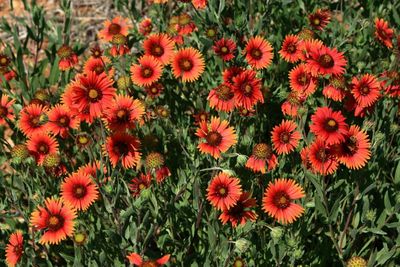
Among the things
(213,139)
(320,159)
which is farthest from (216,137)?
(320,159)

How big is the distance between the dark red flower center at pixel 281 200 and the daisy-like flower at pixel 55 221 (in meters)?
0.93

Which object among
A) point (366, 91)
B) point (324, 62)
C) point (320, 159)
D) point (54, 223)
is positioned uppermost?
point (324, 62)

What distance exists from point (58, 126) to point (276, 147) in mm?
1155

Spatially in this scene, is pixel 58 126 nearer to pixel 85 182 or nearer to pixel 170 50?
pixel 85 182

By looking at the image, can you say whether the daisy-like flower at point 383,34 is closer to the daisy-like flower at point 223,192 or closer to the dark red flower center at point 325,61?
the dark red flower center at point 325,61

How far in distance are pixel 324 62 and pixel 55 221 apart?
1.51 m

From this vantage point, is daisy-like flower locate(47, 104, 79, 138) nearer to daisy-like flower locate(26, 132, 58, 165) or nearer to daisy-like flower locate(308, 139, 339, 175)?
daisy-like flower locate(26, 132, 58, 165)

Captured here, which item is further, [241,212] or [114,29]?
[114,29]

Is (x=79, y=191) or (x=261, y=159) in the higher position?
(x=261, y=159)

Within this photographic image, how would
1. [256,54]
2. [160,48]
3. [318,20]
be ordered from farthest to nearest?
1. [318,20]
2. [160,48]
3. [256,54]

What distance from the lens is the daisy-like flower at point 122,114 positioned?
2301 mm

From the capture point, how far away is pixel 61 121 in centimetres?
260

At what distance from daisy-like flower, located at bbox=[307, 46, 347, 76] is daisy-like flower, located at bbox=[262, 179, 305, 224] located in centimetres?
59

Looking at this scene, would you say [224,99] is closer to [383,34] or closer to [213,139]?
[213,139]
